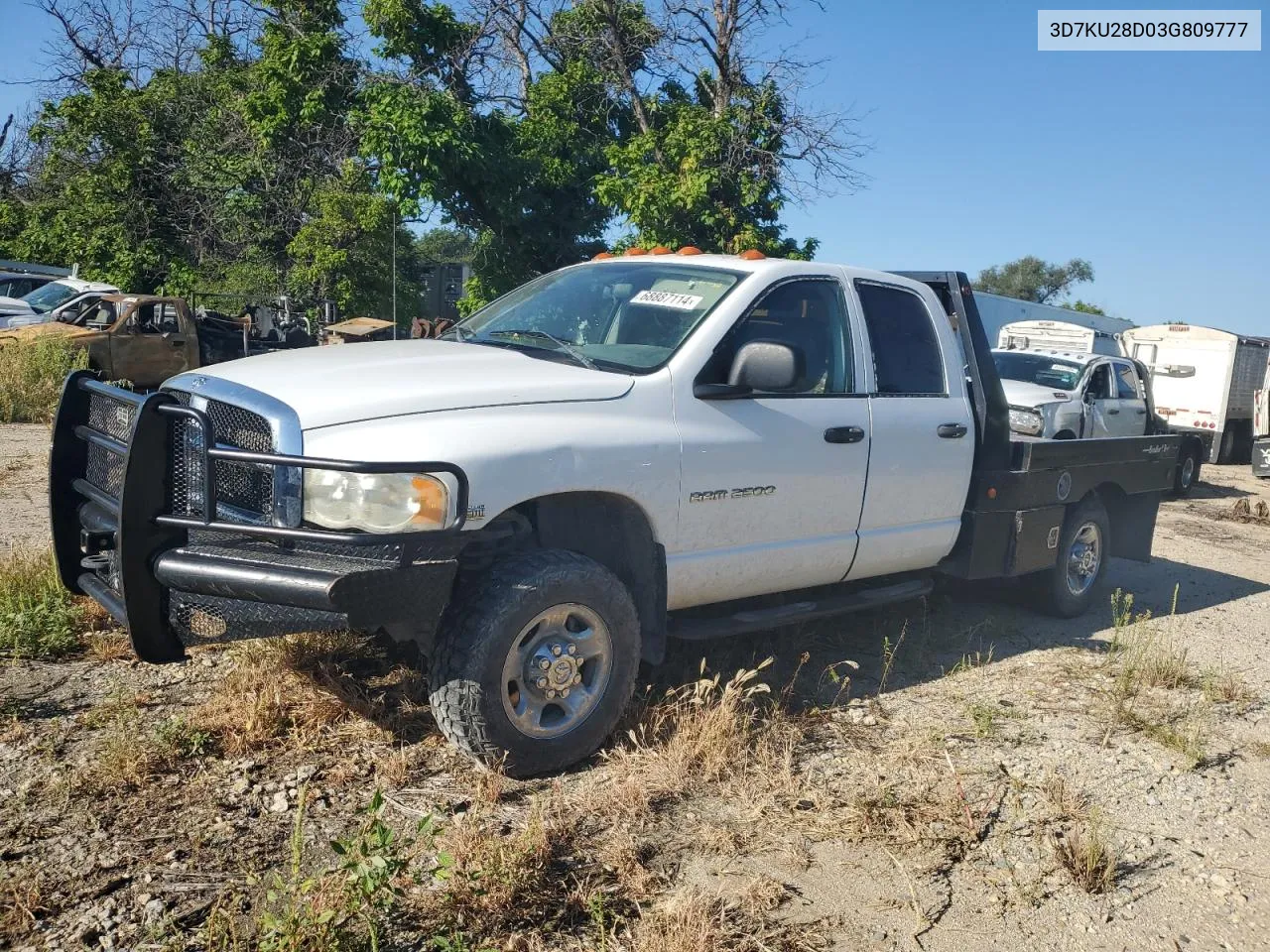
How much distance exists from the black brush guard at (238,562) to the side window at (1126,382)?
1292cm

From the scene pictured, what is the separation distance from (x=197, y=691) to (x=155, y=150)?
26426 millimetres

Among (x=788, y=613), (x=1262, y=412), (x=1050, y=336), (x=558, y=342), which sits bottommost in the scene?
(x=788, y=613)

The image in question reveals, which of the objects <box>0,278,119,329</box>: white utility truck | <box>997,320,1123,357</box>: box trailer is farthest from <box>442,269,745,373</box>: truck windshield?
<box>997,320,1123,357</box>: box trailer

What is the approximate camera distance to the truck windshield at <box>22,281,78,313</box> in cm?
1953

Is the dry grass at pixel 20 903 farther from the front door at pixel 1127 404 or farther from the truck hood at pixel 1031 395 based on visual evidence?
the front door at pixel 1127 404

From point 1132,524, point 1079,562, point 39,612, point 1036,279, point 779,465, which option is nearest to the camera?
point 779,465

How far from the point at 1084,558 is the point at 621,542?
3979 millimetres

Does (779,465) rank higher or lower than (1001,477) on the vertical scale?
higher

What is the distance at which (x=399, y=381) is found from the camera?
12.5 feet

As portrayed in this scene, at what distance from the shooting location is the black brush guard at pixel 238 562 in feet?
11.0

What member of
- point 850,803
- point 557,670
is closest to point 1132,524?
point 850,803

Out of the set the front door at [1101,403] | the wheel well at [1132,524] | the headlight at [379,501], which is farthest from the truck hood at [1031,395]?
the headlight at [379,501]

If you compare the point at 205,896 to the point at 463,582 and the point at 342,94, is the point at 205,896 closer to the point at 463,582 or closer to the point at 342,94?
the point at 463,582

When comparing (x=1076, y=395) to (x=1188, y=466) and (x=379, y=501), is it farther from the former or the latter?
(x=379, y=501)
